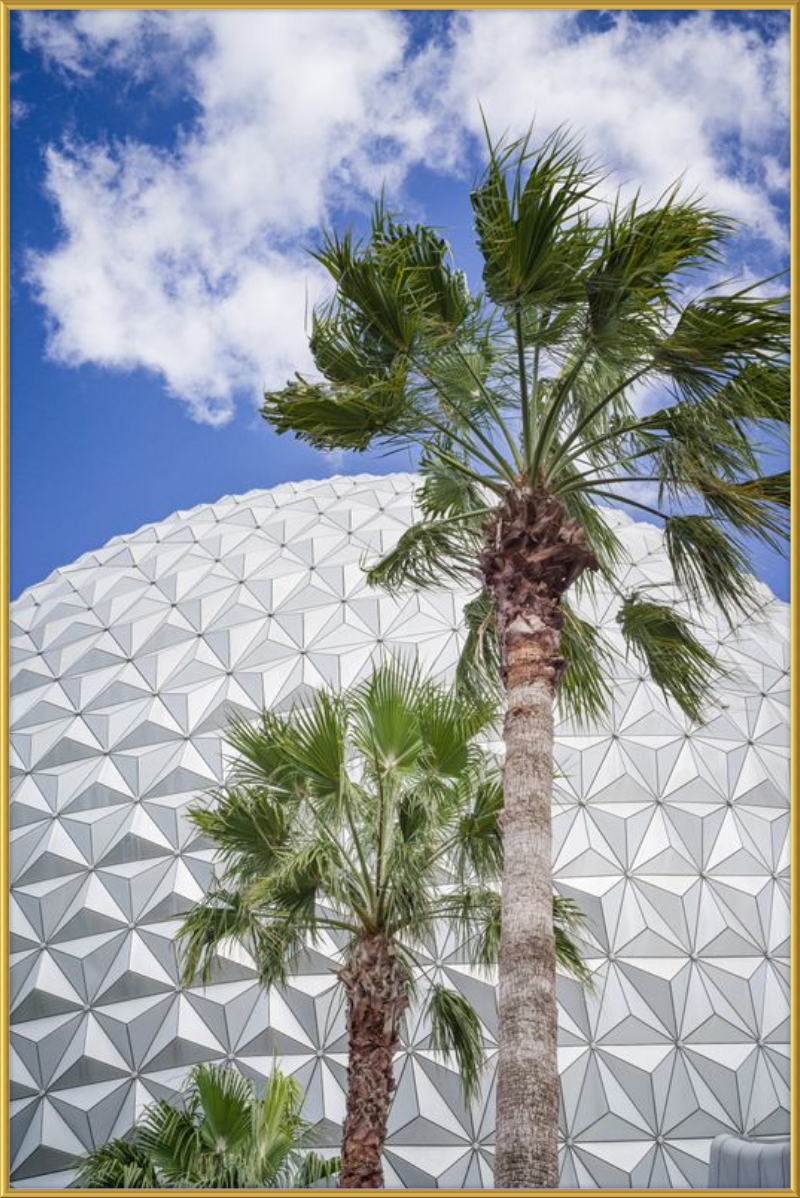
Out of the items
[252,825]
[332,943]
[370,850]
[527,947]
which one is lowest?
[527,947]

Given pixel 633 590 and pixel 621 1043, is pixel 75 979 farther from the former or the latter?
pixel 633 590

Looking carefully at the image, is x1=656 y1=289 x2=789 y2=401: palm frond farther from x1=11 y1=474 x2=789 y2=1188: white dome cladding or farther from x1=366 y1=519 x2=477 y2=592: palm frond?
x1=11 y1=474 x2=789 y2=1188: white dome cladding

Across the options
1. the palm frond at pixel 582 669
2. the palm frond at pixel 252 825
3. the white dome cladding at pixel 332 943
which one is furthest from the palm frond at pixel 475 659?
the white dome cladding at pixel 332 943

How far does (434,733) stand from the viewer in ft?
35.9

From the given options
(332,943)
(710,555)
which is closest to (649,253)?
(710,555)

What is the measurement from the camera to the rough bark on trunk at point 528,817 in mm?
6617

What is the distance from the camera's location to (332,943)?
2062 cm

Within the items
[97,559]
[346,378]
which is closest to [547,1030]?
[346,378]

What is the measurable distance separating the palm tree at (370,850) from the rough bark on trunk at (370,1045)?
11 mm

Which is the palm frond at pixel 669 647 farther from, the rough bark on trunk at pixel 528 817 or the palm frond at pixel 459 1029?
the palm frond at pixel 459 1029

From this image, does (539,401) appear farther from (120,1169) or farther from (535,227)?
(120,1169)

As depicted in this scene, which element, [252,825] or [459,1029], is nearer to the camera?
[252,825]

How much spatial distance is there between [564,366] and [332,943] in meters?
12.9

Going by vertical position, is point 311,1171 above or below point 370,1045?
below
